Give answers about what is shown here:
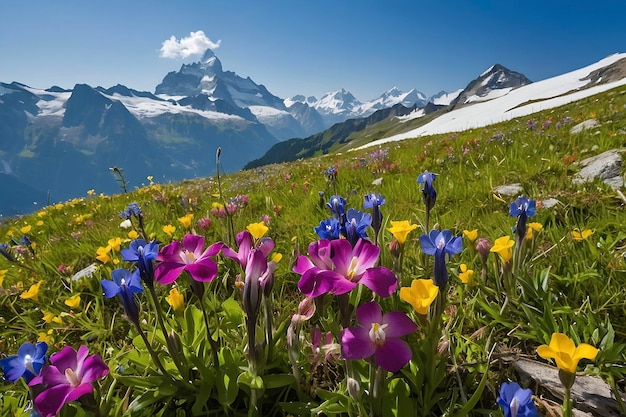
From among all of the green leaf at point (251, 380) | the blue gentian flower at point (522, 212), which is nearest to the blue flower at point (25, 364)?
the green leaf at point (251, 380)

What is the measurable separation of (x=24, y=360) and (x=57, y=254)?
3.71 meters

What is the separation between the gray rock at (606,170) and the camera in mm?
4324

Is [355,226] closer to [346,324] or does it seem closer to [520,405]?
[346,324]

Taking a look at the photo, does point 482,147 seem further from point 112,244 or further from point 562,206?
point 112,244

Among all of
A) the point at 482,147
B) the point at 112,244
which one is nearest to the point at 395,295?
the point at 112,244

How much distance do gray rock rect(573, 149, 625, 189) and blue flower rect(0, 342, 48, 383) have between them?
5359 mm

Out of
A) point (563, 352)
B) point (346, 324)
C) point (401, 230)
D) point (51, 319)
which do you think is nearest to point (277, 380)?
→ point (346, 324)

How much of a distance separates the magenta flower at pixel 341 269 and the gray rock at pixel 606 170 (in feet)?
13.6

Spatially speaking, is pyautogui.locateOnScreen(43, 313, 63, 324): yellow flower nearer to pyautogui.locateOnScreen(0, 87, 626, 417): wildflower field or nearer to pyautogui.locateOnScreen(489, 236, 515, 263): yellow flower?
pyautogui.locateOnScreen(0, 87, 626, 417): wildflower field

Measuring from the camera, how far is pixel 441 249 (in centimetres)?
169

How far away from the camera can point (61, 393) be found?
4.93 ft

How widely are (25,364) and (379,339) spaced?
154 cm

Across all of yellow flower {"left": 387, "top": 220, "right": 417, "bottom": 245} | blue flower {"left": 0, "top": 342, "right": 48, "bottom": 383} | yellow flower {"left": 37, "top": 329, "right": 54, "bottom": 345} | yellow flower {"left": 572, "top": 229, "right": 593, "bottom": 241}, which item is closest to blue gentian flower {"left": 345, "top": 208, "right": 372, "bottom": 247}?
yellow flower {"left": 387, "top": 220, "right": 417, "bottom": 245}

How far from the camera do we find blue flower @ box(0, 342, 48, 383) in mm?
1537
